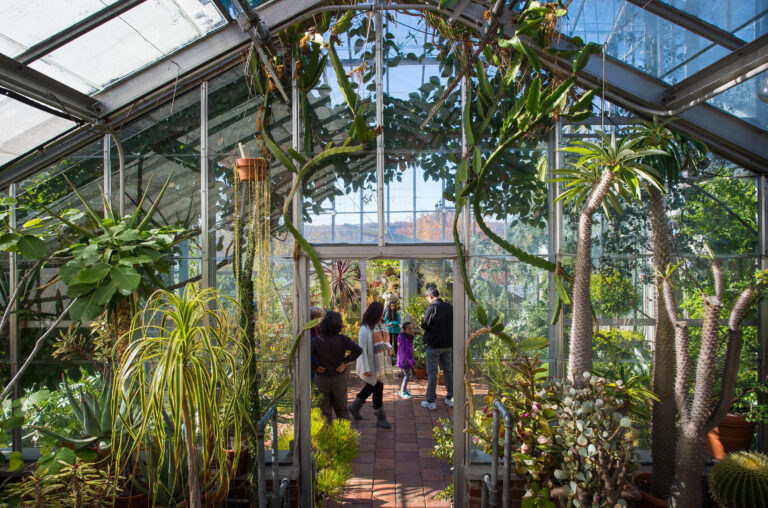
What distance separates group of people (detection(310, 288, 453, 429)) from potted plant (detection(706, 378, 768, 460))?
7.84ft

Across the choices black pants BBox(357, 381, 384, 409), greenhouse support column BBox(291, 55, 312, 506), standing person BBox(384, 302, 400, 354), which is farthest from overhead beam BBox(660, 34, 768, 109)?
standing person BBox(384, 302, 400, 354)

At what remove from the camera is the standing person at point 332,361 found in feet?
14.1

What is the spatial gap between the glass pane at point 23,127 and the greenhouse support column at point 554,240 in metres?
3.27

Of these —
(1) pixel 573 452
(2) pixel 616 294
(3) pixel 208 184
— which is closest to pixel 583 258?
(2) pixel 616 294

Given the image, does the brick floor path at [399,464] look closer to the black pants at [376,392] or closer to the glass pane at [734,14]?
the black pants at [376,392]

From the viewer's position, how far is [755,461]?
106 inches

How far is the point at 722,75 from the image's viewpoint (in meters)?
2.82

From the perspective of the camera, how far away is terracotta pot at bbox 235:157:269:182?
3242 millimetres

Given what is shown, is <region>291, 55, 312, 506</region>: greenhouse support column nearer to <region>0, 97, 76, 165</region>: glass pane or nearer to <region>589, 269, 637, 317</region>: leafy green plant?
<region>0, 97, 76, 165</region>: glass pane

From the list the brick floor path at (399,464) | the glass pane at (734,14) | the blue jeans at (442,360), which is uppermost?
the glass pane at (734,14)

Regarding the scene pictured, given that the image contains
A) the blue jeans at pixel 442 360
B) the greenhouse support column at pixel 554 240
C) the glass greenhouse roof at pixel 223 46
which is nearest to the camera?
the glass greenhouse roof at pixel 223 46

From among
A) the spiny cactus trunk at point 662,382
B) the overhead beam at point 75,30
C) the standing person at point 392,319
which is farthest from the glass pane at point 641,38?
the standing person at point 392,319

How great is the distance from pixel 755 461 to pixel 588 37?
2.69 meters

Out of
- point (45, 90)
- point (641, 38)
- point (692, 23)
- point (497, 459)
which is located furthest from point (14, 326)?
point (692, 23)
